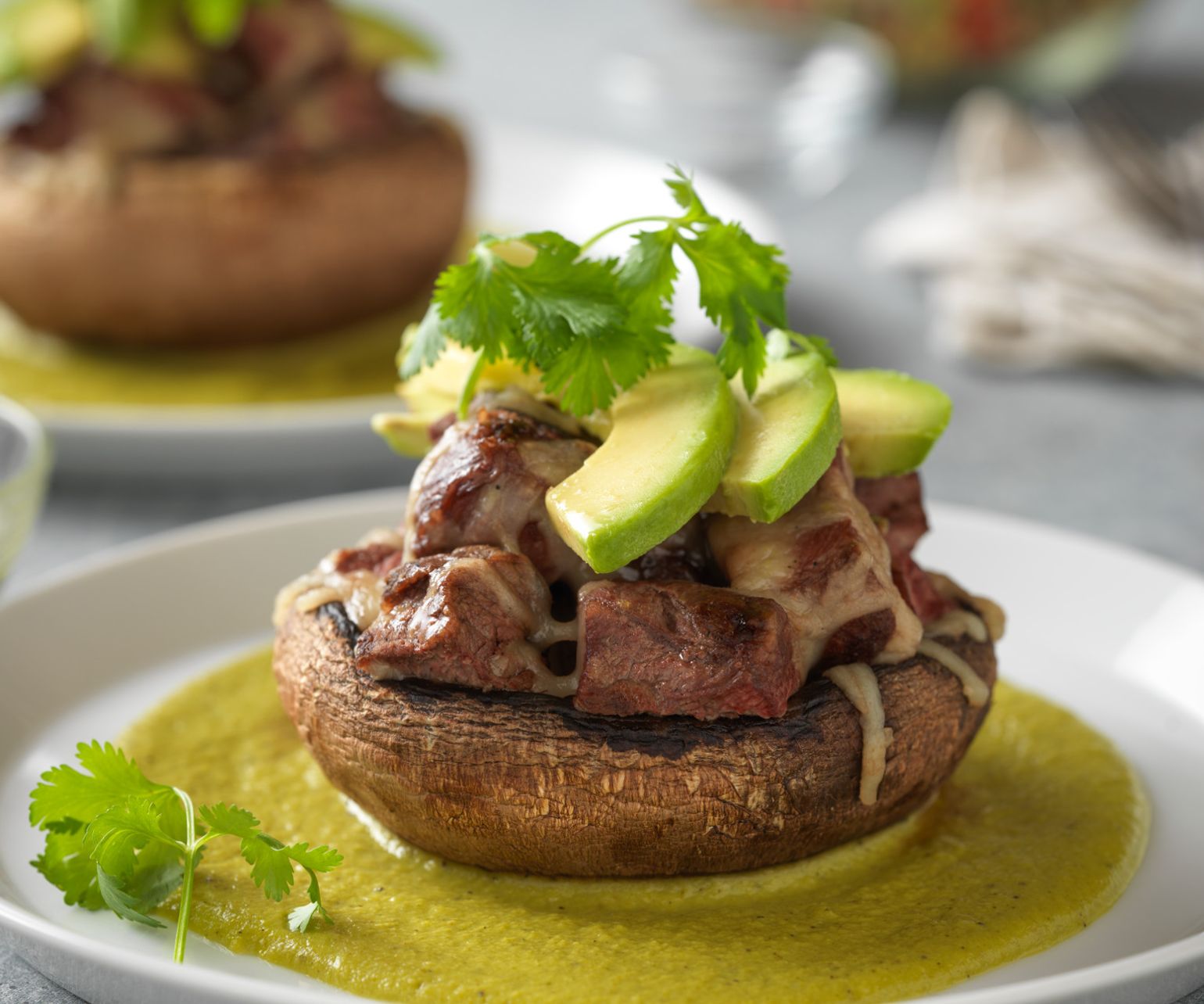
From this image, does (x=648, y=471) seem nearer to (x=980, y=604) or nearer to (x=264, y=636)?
(x=980, y=604)

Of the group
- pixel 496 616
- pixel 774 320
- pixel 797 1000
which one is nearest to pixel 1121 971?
pixel 797 1000

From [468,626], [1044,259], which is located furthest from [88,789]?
[1044,259]

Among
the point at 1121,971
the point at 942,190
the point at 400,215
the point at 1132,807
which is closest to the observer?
the point at 1121,971

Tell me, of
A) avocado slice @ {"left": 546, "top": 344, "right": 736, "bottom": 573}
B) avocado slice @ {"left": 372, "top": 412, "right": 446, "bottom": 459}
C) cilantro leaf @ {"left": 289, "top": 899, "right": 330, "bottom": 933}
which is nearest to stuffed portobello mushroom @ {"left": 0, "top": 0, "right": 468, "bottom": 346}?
avocado slice @ {"left": 372, "top": 412, "right": 446, "bottom": 459}

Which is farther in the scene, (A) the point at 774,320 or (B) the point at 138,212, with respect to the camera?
(B) the point at 138,212

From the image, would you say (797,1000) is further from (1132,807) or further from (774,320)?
(774,320)

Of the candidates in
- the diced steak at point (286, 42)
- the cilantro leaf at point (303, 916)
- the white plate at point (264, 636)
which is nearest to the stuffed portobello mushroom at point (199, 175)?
the diced steak at point (286, 42)
